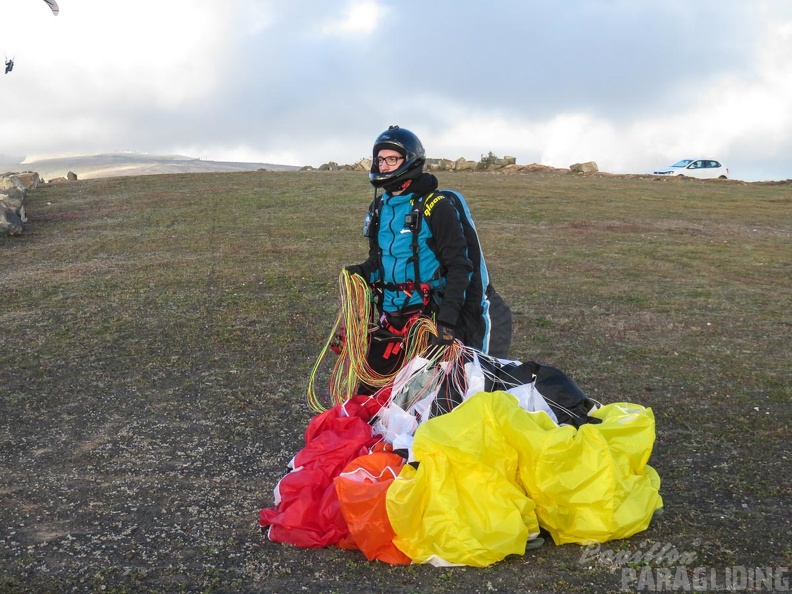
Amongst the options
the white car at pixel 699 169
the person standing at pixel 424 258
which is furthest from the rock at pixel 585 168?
the person standing at pixel 424 258

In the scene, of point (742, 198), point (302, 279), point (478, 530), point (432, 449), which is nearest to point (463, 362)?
point (432, 449)

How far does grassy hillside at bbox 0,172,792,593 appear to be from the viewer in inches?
121

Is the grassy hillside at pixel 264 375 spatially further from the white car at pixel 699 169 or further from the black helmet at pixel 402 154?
the white car at pixel 699 169

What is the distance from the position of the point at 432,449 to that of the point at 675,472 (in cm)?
163

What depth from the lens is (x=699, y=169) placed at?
2530cm

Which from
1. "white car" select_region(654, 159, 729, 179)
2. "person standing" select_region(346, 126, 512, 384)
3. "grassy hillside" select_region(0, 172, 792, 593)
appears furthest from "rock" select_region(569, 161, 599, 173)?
"person standing" select_region(346, 126, 512, 384)

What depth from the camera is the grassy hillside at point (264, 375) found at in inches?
121

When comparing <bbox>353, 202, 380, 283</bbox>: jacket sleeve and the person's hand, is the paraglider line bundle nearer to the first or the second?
<bbox>353, 202, 380, 283</bbox>: jacket sleeve

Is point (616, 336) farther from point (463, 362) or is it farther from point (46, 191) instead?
point (46, 191)

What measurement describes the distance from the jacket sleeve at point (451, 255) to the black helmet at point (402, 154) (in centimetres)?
23

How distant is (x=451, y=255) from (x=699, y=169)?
24321 millimetres

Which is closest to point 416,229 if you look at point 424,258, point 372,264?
point 424,258

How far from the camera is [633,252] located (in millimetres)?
11219

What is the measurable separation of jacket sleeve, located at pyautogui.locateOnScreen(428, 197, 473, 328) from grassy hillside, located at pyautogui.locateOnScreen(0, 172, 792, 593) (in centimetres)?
117
